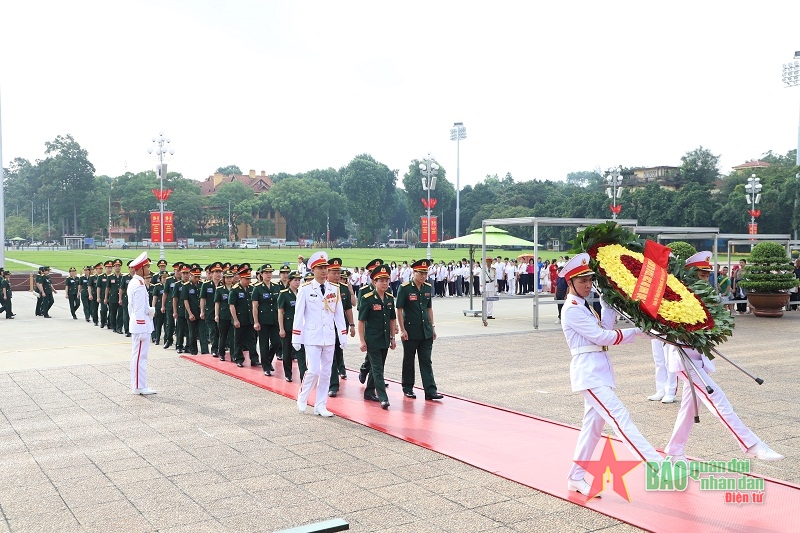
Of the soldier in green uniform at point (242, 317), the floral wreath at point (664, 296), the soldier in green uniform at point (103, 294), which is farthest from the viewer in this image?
the soldier in green uniform at point (103, 294)

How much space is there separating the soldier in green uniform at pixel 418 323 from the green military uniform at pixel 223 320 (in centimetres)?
471

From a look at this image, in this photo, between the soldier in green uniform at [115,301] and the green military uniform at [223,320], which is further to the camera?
the soldier in green uniform at [115,301]

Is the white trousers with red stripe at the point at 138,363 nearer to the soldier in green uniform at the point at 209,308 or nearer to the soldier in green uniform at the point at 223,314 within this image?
the soldier in green uniform at the point at 223,314

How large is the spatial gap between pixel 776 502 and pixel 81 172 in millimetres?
105430

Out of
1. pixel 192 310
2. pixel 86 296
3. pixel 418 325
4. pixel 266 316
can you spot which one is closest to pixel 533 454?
pixel 418 325

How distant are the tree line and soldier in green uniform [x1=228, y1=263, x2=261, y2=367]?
182 ft

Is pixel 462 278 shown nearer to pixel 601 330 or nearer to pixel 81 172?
pixel 601 330

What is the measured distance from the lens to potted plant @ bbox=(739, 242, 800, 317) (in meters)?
20.0

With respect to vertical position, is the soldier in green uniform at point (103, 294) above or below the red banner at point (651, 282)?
below

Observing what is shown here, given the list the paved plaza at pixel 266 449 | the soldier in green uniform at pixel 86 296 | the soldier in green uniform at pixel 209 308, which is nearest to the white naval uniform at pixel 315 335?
the paved plaza at pixel 266 449

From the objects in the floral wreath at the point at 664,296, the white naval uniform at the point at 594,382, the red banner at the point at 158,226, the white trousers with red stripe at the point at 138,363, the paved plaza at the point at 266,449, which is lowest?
the paved plaza at the point at 266,449

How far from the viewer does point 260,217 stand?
332ft

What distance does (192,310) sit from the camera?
552 inches

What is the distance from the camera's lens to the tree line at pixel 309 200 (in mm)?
73375
